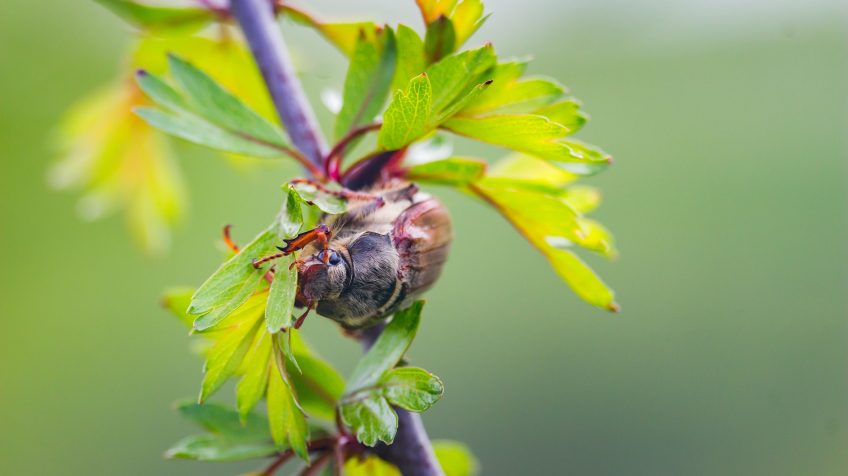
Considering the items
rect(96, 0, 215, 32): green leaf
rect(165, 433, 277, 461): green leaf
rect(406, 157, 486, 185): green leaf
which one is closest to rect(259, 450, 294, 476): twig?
rect(165, 433, 277, 461): green leaf

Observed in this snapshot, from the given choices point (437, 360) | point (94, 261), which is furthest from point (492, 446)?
point (94, 261)

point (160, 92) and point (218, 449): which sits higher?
point (160, 92)

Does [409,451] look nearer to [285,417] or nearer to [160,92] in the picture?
[285,417]

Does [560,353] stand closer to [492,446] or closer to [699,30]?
[492,446]

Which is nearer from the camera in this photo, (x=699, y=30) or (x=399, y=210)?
(x=399, y=210)

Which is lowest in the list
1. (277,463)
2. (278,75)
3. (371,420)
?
(277,463)

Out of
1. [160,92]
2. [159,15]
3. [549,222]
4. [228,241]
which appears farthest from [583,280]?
[159,15]

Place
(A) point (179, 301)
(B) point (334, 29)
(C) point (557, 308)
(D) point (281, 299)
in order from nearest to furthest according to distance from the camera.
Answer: (D) point (281, 299)
(A) point (179, 301)
(B) point (334, 29)
(C) point (557, 308)

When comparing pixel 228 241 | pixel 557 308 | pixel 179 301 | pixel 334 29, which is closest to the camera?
pixel 228 241
